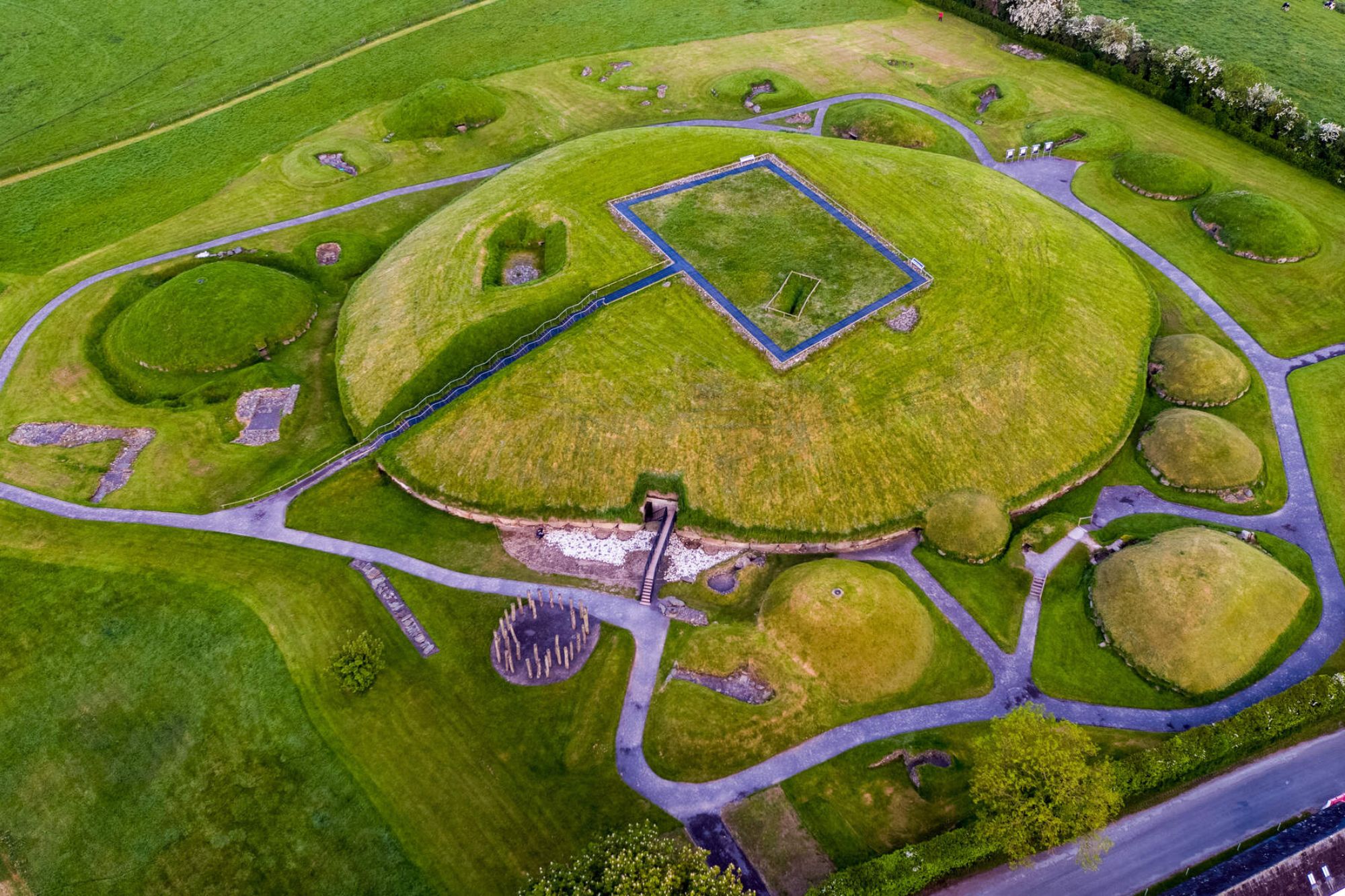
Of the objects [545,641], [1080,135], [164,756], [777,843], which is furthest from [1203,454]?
[164,756]

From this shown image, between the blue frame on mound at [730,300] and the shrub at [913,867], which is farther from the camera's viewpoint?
the blue frame on mound at [730,300]

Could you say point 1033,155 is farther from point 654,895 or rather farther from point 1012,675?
point 654,895

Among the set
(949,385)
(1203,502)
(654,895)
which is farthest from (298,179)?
(1203,502)

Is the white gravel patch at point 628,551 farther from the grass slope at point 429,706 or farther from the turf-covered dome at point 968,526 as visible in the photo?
the turf-covered dome at point 968,526

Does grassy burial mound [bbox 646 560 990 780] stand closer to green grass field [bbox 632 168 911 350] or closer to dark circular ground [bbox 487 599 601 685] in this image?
dark circular ground [bbox 487 599 601 685]

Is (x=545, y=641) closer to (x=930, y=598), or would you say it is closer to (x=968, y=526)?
(x=930, y=598)

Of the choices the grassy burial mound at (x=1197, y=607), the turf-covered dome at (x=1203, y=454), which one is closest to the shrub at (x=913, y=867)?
the grassy burial mound at (x=1197, y=607)
